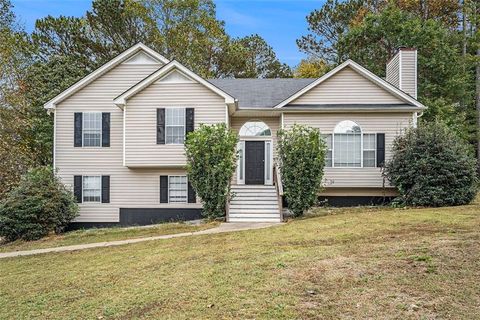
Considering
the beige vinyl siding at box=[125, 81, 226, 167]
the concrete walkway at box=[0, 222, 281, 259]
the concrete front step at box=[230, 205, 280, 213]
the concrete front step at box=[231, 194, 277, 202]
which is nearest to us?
the concrete walkway at box=[0, 222, 281, 259]

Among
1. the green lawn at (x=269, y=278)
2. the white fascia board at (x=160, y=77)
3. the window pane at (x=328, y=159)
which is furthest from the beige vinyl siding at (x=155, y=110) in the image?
the green lawn at (x=269, y=278)

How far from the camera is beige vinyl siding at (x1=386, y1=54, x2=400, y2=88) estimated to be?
19.8 metres

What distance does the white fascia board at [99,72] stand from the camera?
59.9ft

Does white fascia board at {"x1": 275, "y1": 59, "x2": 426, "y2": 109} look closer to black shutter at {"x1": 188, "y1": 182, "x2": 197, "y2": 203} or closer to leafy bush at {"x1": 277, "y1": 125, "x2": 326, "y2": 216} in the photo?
leafy bush at {"x1": 277, "y1": 125, "x2": 326, "y2": 216}

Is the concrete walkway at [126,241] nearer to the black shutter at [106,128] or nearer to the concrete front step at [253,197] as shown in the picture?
the concrete front step at [253,197]

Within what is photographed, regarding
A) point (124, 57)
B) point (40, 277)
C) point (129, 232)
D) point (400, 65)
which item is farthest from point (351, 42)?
point (40, 277)

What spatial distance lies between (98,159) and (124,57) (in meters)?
4.41

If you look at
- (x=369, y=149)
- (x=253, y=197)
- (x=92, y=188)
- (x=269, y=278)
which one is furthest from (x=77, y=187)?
(x=269, y=278)

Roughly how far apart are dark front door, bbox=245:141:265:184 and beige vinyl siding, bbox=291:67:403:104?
101 inches

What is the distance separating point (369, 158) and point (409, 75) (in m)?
4.60

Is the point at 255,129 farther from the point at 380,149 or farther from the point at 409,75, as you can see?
the point at 409,75

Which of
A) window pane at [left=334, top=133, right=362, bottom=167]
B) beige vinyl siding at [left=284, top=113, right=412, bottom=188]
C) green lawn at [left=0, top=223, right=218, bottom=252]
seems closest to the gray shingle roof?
beige vinyl siding at [left=284, top=113, right=412, bottom=188]

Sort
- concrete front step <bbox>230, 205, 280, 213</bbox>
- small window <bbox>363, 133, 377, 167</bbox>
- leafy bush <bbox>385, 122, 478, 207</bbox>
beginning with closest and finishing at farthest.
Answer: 1. leafy bush <bbox>385, 122, 478, 207</bbox>
2. concrete front step <bbox>230, 205, 280, 213</bbox>
3. small window <bbox>363, 133, 377, 167</bbox>

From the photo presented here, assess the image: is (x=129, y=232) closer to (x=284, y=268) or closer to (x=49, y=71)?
(x=284, y=268)
